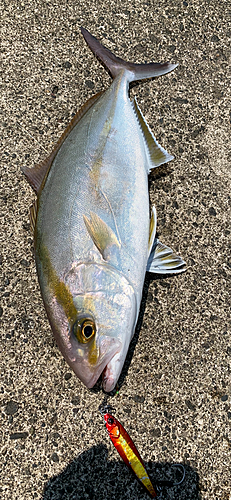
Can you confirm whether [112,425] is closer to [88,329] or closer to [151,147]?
[88,329]

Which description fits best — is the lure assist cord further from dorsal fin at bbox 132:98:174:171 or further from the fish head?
dorsal fin at bbox 132:98:174:171

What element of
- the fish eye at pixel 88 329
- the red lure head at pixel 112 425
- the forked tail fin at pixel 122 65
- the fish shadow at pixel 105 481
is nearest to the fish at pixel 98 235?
the fish eye at pixel 88 329

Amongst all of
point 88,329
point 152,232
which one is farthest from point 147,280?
point 88,329

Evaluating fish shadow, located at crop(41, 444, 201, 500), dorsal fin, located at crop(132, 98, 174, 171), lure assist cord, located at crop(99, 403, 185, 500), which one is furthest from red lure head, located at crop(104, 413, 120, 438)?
dorsal fin, located at crop(132, 98, 174, 171)

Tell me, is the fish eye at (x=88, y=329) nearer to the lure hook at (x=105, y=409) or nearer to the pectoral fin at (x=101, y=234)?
the pectoral fin at (x=101, y=234)

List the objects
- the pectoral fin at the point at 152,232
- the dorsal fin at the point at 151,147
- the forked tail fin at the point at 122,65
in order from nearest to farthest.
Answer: the pectoral fin at the point at 152,232, the dorsal fin at the point at 151,147, the forked tail fin at the point at 122,65
